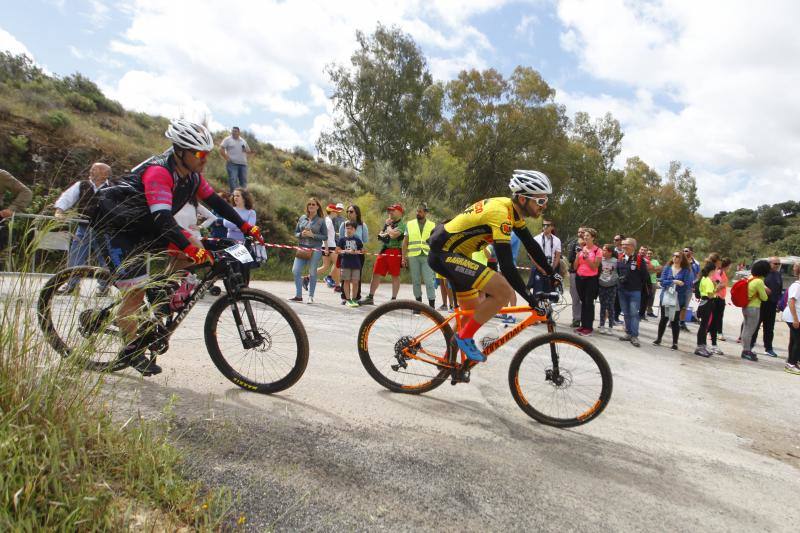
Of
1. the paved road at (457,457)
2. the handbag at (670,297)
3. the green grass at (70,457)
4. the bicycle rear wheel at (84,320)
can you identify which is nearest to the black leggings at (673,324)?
the handbag at (670,297)

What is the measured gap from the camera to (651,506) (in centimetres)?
313

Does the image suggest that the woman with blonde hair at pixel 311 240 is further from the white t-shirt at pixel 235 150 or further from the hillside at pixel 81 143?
the white t-shirt at pixel 235 150

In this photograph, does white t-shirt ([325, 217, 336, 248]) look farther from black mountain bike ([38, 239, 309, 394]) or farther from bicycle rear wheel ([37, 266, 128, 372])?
bicycle rear wheel ([37, 266, 128, 372])

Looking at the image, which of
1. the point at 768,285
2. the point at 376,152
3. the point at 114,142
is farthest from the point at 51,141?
the point at 376,152

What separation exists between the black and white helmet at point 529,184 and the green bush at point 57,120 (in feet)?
57.0

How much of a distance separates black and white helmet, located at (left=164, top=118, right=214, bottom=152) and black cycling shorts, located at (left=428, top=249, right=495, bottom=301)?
7.49 ft

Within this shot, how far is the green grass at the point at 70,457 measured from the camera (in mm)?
1848

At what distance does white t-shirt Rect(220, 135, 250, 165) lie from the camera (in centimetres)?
1439

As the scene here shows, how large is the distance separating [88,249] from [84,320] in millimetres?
1110

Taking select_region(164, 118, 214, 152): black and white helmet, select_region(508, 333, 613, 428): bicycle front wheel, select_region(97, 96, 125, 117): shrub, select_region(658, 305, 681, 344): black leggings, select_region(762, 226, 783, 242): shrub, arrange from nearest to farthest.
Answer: select_region(164, 118, 214, 152): black and white helmet < select_region(508, 333, 613, 428): bicycle front wheel < select_region(658, 305, 681, 344): black leggings < select_region(97, 96, 125, 117): shrub < select_region(762, 226, 783, 242): shrub

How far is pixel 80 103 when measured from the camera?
75.4 feet

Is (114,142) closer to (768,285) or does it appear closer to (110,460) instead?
(110,460)

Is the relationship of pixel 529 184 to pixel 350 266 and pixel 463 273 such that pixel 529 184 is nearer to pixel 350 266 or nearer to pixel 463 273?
pixel 463 273

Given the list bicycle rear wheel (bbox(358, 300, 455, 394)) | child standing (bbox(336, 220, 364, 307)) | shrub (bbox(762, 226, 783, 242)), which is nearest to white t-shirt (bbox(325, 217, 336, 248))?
child standing (bbox(336, 220, 364, 307))
